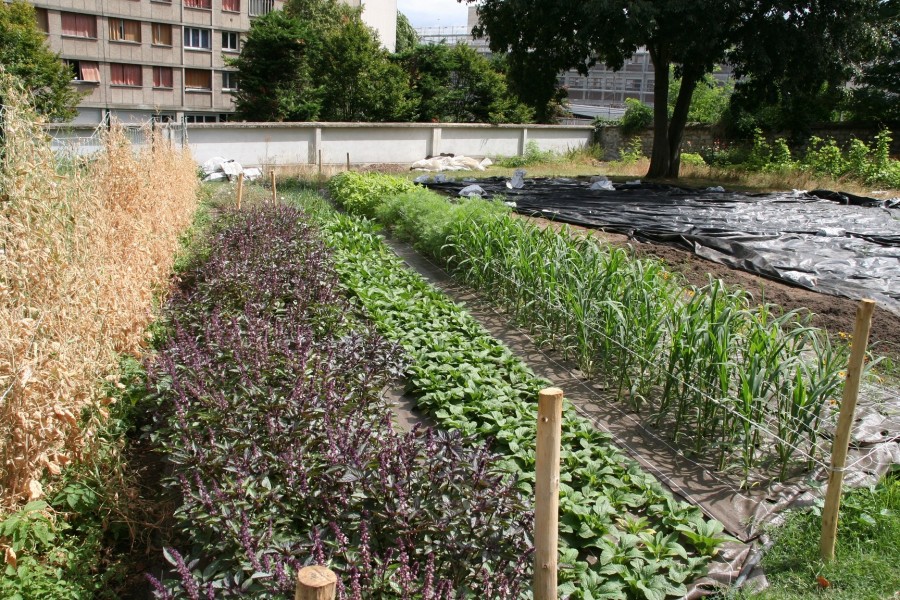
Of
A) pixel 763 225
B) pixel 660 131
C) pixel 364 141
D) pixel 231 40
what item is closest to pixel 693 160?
pixel 660 131

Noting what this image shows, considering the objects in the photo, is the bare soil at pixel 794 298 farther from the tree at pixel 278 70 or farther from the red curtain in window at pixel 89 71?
the red curtain in window at pixel 89 71

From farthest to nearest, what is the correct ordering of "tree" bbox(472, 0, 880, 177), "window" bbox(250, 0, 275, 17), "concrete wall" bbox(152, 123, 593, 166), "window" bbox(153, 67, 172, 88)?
"window" bbox(250, 0, 275, 17) → "window" bbox(153, 67, 172, 88) → "concrete wall" bbox(152, 123, 593, 166) → "tree" bbox(472, 0, 880, 177)

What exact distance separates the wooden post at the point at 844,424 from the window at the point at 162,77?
40.5 meters

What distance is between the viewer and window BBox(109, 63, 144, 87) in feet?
120

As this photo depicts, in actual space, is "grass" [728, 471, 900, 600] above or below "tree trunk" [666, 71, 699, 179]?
below

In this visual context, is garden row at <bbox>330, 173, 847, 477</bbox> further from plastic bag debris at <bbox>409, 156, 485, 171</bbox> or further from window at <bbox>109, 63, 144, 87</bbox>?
window at <bbox>109, 63, 144, 87</bbox>

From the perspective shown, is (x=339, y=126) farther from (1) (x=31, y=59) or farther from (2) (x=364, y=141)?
(1) (x=31, y=59)

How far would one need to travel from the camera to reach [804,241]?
9.63m

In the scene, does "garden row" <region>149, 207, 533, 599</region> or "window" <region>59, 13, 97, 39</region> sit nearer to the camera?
"garden row" <region>149, 207, 533, 599</region>

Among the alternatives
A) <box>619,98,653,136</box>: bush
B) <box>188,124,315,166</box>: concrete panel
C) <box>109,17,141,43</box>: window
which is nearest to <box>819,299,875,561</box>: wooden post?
<box>188,124,315,166</box>: concrete panel

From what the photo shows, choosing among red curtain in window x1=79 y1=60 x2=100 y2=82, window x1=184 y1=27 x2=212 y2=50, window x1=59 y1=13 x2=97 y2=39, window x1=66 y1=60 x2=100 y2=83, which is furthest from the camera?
window x1=184 y1=27 x2=212 y2=50

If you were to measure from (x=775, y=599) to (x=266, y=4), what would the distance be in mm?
43960

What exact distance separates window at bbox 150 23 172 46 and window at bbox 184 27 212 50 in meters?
0.86

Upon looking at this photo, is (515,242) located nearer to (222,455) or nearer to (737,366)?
(737,366)
